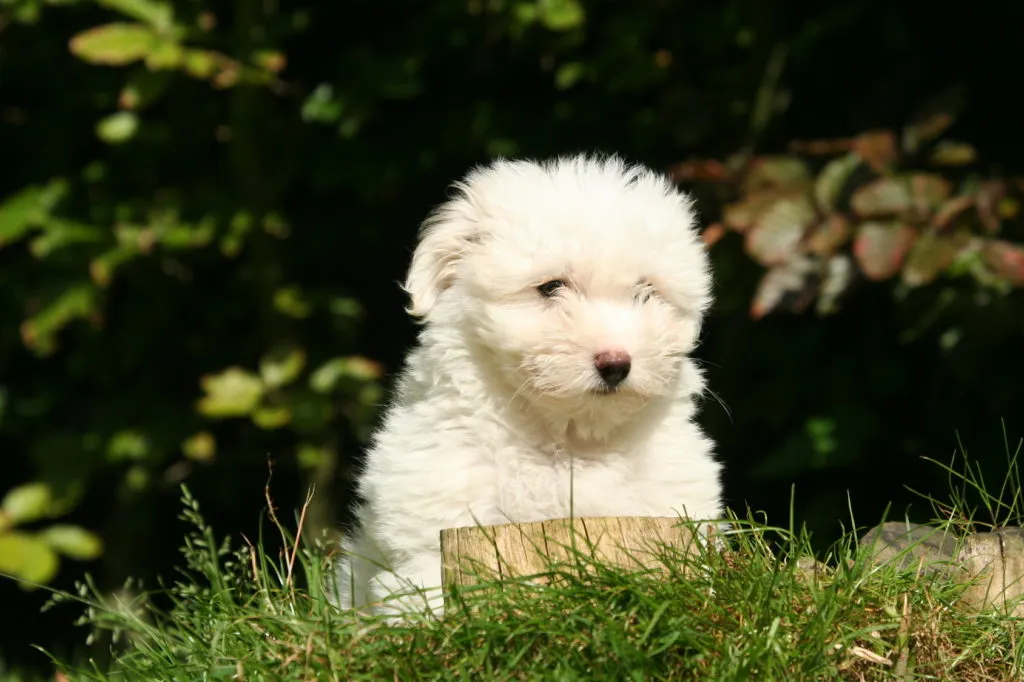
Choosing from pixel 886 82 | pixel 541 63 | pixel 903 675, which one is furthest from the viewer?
pixel 541 63

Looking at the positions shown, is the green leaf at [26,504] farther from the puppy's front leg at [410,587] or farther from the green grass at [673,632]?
the puppy's front leg at [410,587]

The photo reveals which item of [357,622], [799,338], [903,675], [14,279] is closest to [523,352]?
[357,622]

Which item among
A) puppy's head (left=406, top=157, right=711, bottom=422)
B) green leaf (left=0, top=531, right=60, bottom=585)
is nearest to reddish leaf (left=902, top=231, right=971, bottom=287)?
puppy's head (left=406, top=157, right=711, bottom=422)

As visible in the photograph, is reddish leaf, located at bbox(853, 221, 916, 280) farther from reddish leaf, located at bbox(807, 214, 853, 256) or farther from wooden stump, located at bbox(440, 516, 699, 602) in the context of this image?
wooden stump, located at bbox(440, 516, 699, 602)

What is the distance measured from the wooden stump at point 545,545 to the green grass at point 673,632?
0.14 ft

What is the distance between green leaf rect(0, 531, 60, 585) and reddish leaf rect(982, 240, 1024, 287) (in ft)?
14.4

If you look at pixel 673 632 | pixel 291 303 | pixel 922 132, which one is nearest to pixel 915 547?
pixel 673 632

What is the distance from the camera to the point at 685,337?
3.36m

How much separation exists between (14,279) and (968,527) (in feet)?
16.7

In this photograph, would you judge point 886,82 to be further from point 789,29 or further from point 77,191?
point 77,191

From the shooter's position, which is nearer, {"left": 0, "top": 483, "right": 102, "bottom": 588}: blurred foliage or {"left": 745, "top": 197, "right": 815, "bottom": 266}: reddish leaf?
{"left": 745, "top": 197, "right": 815, "bottom": 266}: reddish leaf

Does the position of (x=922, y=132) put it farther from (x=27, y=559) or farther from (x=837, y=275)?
(x=27, y=559)

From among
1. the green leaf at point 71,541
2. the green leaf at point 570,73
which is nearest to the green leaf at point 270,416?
the green leaf at point 71,541

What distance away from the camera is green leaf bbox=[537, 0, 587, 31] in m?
5.56
